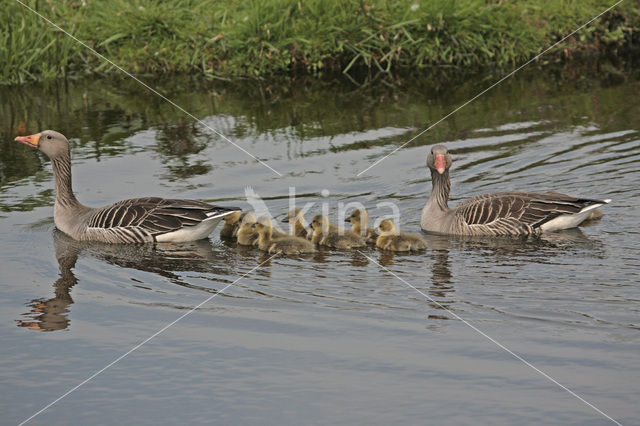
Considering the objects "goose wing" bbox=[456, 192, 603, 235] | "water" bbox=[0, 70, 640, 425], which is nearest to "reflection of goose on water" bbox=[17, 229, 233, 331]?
"water" bbox=[0, 70, 640, 425]

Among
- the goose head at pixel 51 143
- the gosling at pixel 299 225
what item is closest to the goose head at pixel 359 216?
the gosling at pixel 299 225

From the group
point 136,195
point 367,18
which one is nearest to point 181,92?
point 367,18

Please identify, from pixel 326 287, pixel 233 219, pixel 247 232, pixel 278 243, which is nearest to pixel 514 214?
pixel 278 243

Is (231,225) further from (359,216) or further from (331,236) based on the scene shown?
(359,216)

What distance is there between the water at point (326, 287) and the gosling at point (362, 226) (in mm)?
370

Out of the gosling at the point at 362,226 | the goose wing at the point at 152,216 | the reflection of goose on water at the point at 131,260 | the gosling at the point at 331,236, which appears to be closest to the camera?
the reflection of goose on water at the point at 131,260

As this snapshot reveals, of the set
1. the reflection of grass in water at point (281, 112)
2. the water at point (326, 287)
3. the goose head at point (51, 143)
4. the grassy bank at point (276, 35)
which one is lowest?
the water at point (326, 287)

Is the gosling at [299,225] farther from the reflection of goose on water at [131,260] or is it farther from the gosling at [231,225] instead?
the reflection of goose on water at [131,260]

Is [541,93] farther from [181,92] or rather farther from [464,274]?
[464,274]

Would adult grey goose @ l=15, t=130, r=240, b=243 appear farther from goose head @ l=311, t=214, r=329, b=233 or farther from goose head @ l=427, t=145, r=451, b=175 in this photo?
goose head @ l=427, t=145, r=451, b=175

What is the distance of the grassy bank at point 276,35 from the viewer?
1878 cm

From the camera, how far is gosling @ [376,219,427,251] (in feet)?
35.2

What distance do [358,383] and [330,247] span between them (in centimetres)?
391

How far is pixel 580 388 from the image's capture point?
23.0 ft
